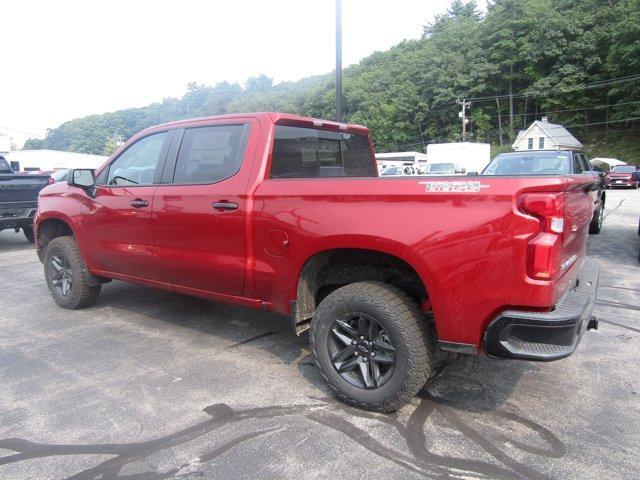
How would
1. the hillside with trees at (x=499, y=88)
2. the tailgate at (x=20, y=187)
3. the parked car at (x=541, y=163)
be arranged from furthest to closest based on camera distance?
the hillside with trees at (x=499, y=88)
the tailgate at (x=20, y=187)
the parked car at (x=541, y=163)

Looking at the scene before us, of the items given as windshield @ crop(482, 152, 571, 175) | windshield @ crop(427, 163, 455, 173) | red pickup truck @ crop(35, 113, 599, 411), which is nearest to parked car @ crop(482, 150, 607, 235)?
windshield @ crop(482, 152, 571, 175)

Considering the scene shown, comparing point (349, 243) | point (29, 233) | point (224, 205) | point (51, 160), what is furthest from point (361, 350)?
point (51, 160)

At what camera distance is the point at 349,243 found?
3061 millimetres

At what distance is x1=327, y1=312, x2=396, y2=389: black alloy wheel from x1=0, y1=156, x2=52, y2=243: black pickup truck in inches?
332

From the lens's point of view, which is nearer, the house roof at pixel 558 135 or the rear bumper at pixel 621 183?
the rear bumper at pixel 621 183

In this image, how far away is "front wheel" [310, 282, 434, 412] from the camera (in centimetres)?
292

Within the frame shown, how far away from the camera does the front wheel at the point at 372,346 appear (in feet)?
9.57

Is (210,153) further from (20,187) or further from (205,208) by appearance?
(20,187)

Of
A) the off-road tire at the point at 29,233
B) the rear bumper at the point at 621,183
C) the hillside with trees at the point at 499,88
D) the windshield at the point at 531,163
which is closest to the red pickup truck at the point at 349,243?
the windshield at the point at 531,163

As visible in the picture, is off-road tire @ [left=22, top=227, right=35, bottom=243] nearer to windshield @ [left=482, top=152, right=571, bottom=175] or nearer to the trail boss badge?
windshield @ [left=482, top=152, right=571, bottom=175]

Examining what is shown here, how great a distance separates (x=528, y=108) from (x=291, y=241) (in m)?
72.5

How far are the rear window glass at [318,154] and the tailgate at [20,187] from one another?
7538mm

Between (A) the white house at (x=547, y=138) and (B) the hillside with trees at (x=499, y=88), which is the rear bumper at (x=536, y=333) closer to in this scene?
(B) the hillside with trees at (x=499, y=88)

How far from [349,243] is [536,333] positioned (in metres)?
1.16
